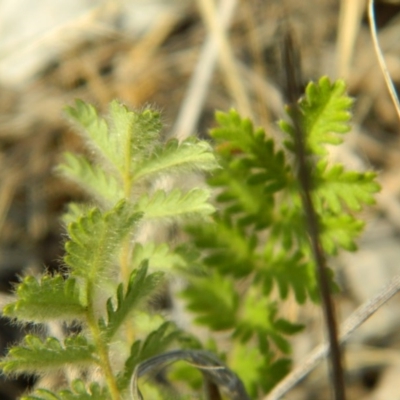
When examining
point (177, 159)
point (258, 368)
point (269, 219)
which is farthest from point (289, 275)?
point (177, 159)

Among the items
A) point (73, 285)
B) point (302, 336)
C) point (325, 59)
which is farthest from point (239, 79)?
point (73, 285)

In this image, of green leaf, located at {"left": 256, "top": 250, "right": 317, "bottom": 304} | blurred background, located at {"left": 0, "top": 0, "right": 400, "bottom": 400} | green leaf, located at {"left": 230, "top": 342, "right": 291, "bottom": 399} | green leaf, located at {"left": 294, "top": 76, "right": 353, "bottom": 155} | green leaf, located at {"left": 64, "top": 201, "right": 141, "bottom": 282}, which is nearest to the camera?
green leaf, located at {"left": 64, "top": 201, "right": 141, "bottom": 282}

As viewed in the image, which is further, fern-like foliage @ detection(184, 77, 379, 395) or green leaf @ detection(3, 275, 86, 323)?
fern-like foliage @ detection(184, 77, 379, 395)

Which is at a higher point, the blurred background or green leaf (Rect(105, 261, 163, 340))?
green leaf (Rect(105, 261, 163, 340))

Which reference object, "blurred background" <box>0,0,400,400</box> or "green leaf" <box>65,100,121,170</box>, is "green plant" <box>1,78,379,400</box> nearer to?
"green leaf" <box>65,100,121,170</box>

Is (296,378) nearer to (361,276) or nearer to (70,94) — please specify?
(361,276)

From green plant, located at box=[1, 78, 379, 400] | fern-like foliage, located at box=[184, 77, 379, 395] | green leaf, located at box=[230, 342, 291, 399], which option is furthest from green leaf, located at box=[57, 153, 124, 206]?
green leaf, located at box=[230, 342, 291, 399]

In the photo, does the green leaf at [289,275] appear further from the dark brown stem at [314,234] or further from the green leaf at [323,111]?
the dark brown stem at [314,234]

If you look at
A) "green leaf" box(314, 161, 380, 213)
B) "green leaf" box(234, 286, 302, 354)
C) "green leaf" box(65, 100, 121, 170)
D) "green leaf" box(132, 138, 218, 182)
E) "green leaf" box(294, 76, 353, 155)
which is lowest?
"green leaf" box(234, 286, 302, 354)
